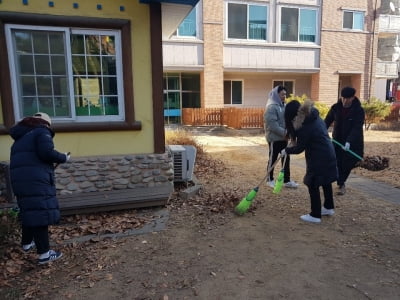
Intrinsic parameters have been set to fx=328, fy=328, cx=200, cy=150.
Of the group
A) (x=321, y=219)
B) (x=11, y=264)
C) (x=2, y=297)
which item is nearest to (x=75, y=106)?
(x=11, y=264)

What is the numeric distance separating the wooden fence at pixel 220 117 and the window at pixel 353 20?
861 cm

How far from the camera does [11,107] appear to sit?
473cm

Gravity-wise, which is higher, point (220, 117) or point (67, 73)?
point (67, 73)

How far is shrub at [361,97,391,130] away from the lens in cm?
1628

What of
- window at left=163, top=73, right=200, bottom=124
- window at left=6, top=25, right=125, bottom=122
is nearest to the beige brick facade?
window at left=163, top=73, right=200, bottom=124

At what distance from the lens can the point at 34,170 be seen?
3336 millimetres

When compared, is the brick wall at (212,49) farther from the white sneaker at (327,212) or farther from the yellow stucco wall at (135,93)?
the white sneaker at (327,212)

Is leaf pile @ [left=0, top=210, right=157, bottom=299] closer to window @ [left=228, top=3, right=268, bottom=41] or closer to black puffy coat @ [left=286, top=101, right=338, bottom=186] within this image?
black puffy coat @ [left=286, top=101, right=338, bottom=186]

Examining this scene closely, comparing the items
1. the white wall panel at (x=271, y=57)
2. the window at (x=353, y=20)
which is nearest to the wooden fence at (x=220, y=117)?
the white wall panel at (x=271, y=57)

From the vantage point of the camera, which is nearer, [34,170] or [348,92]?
[34,170]

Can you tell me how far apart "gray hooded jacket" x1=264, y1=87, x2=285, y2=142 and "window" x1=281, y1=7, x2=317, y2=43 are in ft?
47.3

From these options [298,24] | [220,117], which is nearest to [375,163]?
[220,117]

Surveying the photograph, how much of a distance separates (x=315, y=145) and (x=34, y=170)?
334 cm

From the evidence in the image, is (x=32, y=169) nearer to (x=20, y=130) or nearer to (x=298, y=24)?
(x=20, y=130)
